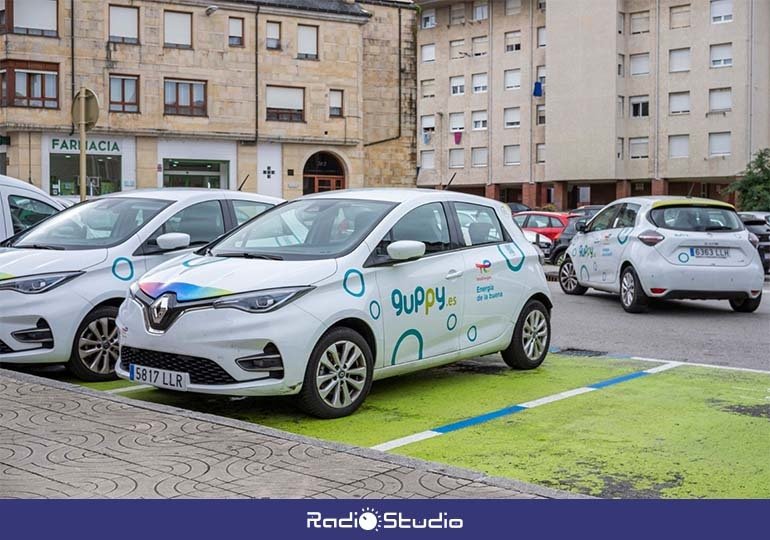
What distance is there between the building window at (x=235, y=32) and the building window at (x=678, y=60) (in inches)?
1117

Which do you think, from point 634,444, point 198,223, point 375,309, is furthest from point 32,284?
point 634,444

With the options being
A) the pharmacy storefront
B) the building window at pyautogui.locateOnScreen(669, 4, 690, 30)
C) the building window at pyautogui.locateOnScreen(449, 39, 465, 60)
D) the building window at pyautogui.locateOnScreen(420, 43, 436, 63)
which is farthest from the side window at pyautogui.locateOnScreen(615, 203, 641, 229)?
the building window at pyautogui.locateOnScreen(420, 43, 436, 63)

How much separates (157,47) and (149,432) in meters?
39.2

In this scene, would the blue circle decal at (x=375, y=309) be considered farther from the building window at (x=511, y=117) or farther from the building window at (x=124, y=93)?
the building window at (x=511, y=117)

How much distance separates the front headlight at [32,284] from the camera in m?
8.61

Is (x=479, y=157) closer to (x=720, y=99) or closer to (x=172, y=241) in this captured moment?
(x=720, y=99)

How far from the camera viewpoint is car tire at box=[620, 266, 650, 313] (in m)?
14.7

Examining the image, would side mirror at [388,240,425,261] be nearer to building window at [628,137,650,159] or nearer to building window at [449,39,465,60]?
building window at [628,137,650,159]

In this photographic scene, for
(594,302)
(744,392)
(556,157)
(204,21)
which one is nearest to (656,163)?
(556,157)

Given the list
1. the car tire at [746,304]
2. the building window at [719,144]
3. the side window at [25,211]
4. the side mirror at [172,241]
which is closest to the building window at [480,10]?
the building window at [719,144]

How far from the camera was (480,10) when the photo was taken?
71.4 m

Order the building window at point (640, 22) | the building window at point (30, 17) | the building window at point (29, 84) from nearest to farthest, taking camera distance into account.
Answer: the building window at point (29, 84), the building window at point (30, 17), the building window at point (640, 22)

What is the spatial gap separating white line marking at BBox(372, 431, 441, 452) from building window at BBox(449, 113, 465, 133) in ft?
215

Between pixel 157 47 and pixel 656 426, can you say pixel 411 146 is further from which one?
pixel 656 426
